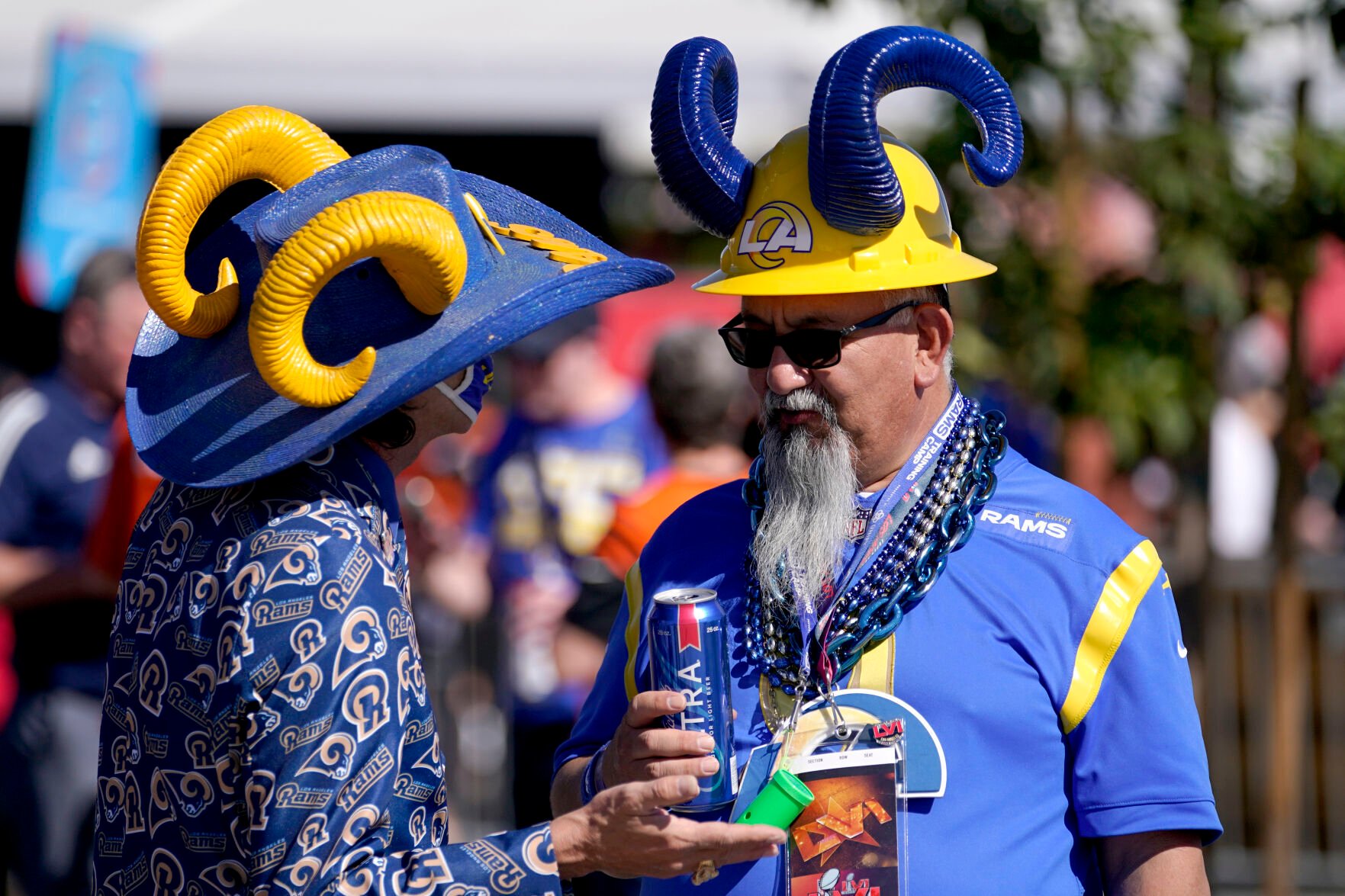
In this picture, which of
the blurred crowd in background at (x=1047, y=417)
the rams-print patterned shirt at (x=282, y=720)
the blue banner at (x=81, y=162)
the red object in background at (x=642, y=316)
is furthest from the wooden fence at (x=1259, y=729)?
the blue banner at (x=81, y=162)

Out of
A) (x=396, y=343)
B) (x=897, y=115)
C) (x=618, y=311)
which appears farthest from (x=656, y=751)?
(x=618, y=311)

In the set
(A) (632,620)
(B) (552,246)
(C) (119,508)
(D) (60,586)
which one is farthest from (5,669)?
(B) (552,246)

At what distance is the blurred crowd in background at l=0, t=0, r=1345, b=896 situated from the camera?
4.57m

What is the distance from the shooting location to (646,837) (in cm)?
211

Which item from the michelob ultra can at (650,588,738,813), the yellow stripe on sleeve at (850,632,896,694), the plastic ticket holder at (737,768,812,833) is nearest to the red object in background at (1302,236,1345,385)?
the yellow stripe on sleeve at (850,632,896,694)

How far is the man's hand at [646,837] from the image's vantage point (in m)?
2.10

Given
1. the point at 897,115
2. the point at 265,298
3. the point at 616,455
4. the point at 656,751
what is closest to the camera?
the point at 265,298

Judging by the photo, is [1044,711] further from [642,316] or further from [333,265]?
[642,316]

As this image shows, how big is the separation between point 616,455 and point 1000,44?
2.18 meters

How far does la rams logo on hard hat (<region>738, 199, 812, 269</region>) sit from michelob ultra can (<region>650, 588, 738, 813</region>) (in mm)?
691

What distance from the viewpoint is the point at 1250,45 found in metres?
4.60

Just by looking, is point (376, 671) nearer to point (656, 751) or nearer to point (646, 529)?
point (656, 751)

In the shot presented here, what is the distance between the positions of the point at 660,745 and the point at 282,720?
544mm

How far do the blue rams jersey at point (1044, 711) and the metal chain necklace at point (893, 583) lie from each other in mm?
40
